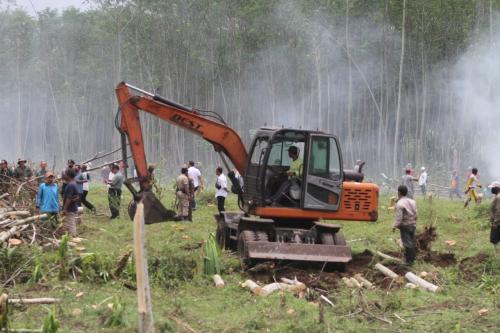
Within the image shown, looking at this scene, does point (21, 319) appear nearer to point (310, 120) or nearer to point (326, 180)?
point (326, 180)

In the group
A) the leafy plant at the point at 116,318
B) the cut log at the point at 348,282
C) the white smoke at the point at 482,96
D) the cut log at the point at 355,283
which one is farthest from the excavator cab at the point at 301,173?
the white smoke at the point at 482,96

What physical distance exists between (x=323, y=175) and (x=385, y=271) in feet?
6.75

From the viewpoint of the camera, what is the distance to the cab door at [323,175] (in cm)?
1268

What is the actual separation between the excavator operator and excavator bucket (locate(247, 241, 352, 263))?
3.87 feet

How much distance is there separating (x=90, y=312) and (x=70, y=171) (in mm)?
6308

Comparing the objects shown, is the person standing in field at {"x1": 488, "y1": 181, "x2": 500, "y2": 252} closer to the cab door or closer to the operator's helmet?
the cab door

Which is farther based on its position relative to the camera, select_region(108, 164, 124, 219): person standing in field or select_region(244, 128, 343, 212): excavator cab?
select_region(108, 164, 124, 219): person standing in field

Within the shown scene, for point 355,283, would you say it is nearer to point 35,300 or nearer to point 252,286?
point 252,286

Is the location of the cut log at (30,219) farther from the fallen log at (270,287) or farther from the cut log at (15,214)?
the fallen log at (270,287)

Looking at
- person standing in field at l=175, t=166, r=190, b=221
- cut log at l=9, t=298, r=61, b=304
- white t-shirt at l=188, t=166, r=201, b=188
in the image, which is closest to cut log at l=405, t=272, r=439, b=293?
cut log at l=9, t=298, r=61, b=304

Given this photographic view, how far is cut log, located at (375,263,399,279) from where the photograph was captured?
11617 millimetres

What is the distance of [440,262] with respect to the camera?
42.7ft

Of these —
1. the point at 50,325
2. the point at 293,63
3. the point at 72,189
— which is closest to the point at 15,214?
the point at 72,189

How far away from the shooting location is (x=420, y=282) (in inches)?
438
